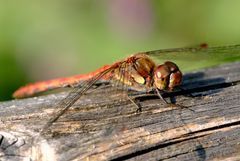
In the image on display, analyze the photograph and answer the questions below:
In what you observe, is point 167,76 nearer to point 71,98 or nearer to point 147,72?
point 147,72

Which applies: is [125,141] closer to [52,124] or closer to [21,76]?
[52,124]

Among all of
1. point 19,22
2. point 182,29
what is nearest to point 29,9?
point 19,22

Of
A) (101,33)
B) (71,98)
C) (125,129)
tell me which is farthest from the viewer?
(101,33)

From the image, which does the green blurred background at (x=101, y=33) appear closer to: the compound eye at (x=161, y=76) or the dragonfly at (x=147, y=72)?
the dragonfly at (x=147, y=72)

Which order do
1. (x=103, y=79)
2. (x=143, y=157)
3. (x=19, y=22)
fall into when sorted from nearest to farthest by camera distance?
(x=143, y=157) → (x=103, y=79) → (x=19, y=22)

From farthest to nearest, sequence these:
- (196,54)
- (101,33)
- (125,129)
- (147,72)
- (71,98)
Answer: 1. (101,33)
2. (196,54)
3. (147,72)
4. (71,98)
5. (125,129)

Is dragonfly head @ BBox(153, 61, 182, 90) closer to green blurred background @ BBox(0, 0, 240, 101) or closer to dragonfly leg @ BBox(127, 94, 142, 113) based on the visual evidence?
dragonfly leg @ BBox(127, 94, 142, 113)

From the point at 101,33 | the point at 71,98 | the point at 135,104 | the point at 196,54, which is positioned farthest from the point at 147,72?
the point at 101,33

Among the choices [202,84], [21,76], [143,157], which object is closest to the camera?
[143,157]

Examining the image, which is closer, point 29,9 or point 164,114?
point 164,114
